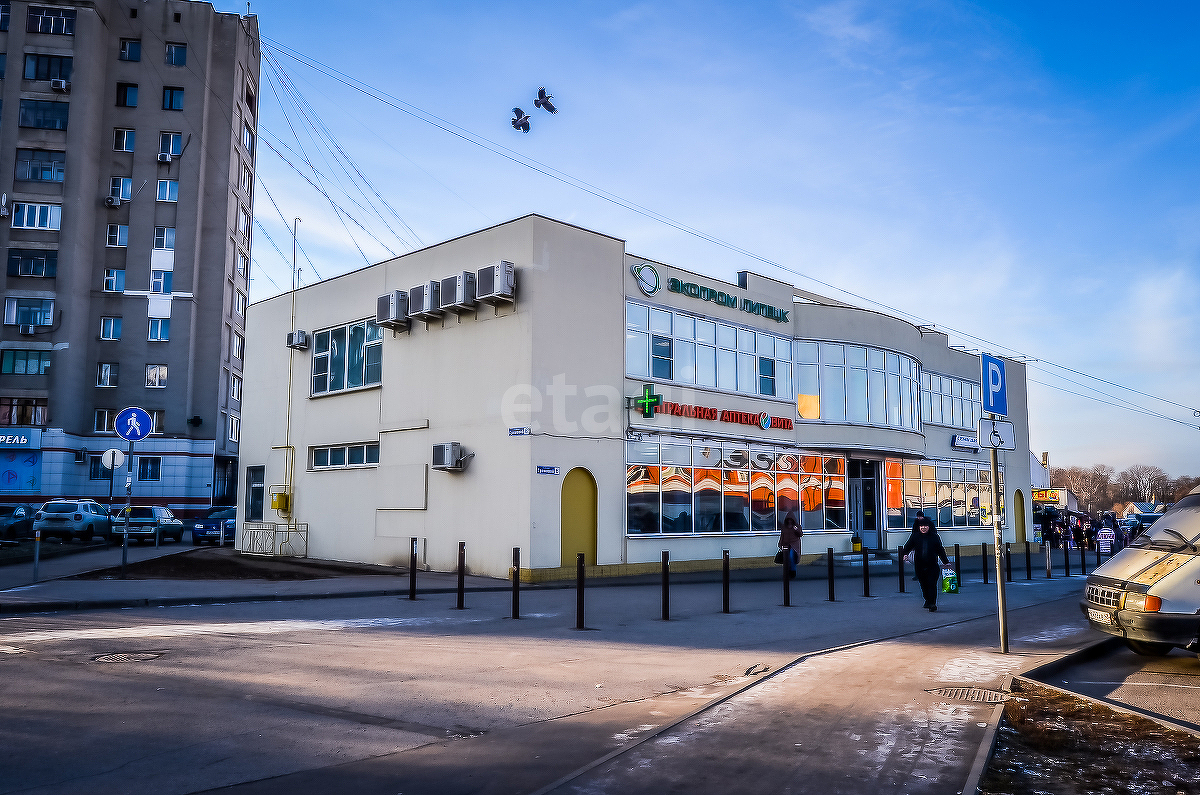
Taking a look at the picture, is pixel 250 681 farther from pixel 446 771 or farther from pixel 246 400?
pixel 246 400

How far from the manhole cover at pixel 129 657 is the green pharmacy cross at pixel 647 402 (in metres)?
14.7

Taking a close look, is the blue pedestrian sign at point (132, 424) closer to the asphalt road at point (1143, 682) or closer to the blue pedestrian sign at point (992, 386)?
the blue pedestrian sign at point (992, 386)

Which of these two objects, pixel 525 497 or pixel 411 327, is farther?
pixel 411 327

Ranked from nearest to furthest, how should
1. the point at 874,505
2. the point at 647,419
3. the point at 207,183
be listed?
the point at 647,419
the point at 874,505
the point at 207,183

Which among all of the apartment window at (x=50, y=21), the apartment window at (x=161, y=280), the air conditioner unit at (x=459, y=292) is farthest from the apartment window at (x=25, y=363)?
the air conditioner unit at (x=459, y=292)

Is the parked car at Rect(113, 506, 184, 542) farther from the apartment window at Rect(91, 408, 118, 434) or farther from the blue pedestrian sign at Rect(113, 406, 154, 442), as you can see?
the blue pedestrian sign at Rect(113, 406, 154, 442)

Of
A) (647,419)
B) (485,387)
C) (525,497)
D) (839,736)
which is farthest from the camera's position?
(647,419)

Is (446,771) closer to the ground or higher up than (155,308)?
closer to the ground

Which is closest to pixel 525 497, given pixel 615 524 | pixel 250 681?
pixel 615 524

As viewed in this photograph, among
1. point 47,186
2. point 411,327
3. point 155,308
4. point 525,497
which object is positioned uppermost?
point 47,186

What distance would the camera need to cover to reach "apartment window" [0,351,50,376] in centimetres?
4512

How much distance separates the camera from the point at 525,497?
20.0 m

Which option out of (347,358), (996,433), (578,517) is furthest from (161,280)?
(996,433)

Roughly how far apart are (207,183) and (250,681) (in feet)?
158
